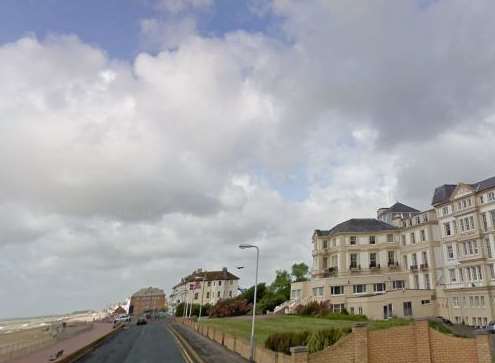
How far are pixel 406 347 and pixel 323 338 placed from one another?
13.1ft

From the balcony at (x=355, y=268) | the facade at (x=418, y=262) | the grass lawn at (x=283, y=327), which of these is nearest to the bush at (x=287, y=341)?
the grass lawn at (x=283, y=327)

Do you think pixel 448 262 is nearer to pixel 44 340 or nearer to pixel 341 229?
pixel 341 229

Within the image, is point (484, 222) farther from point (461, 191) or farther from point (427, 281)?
point (427, 281)

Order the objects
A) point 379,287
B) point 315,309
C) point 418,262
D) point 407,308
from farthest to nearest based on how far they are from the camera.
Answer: point 379,287 < point 418,262 < point 315,309 < point 407,308

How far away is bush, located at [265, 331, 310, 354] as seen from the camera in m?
20.8

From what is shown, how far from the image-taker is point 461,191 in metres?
52.8

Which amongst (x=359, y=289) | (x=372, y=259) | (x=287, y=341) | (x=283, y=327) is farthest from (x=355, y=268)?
(x=287, y=341)

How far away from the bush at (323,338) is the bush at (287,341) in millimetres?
398

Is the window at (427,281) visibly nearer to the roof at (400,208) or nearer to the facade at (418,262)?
the facade at (418,262)

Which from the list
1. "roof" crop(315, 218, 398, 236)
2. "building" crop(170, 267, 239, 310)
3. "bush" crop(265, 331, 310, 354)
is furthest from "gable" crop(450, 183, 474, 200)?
"building" crop(170, 267, 239, 310)

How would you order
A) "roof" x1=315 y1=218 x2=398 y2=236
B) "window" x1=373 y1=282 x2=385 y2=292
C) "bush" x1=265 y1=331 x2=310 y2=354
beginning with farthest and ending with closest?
"roof" x1=315 y1=218 x2=398 y2=236 < "window" x1=373 y1=282 x2=385 y2=292 < "bush" x1=265 y1=331 x2=310 y2=354

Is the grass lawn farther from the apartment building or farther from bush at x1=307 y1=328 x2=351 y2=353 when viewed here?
the apartment building

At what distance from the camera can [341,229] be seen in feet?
224

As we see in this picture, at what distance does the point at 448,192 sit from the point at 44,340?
170 feet
